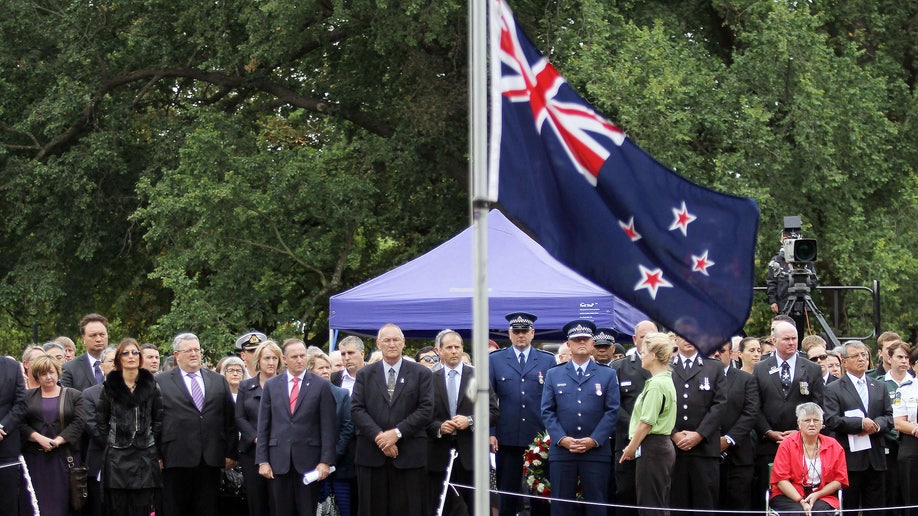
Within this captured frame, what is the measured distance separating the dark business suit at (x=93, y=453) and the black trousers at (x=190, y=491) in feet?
1.81

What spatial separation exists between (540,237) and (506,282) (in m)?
9.38

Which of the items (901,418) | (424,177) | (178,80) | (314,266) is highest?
(178,80)

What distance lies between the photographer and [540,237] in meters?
6.23

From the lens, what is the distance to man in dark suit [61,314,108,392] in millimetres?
12133

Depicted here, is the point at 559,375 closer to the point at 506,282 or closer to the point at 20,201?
the point at 506,282

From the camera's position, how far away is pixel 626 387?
11570mm

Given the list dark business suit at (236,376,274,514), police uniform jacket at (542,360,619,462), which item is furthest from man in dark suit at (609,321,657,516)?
dark business suit at (236,376,274,514)

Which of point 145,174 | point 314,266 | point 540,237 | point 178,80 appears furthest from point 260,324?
point 540,237

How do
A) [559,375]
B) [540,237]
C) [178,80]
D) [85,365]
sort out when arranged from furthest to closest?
[178,80]
[85,365]
[559,375]
[540,237]

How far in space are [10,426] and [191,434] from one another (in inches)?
55.2

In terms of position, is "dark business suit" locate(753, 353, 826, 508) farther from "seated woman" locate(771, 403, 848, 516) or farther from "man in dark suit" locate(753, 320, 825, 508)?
"seated woman" locate(771, 403, 848, 516)

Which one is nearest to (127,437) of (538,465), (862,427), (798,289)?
(538,465)

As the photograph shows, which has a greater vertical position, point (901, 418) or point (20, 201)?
point (20, 201)

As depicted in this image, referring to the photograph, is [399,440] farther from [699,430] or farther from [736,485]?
[736,485]
